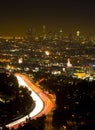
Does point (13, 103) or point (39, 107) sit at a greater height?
point (13, 103)

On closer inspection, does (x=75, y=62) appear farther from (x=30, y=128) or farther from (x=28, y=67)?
(x=30, y=128)

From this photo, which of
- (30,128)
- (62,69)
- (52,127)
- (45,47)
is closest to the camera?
(30,128)

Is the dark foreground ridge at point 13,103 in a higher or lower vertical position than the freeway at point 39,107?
higher

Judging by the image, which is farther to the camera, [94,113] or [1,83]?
[1,83]

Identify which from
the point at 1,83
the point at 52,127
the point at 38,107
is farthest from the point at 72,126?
the point at 1,83

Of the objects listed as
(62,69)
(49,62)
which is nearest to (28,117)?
(62,69)

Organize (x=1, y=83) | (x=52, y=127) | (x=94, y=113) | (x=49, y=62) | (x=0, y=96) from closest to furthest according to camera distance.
→ (x=52, y=127)
(x=94, y=113)
(x=0, y=96)
(x=1, y=83)
(x=49, y=62)

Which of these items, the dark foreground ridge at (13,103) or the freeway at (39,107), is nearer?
the freeway at (39,107)

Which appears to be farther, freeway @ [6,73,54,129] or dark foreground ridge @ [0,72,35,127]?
dark foreground ridge @ [0,72,35,127]

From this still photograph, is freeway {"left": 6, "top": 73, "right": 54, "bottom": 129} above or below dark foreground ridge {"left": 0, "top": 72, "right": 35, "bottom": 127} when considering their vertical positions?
below

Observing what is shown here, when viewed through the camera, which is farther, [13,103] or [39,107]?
[39,107]

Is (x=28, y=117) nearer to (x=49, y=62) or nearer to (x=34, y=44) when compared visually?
(x=49, y=62)
